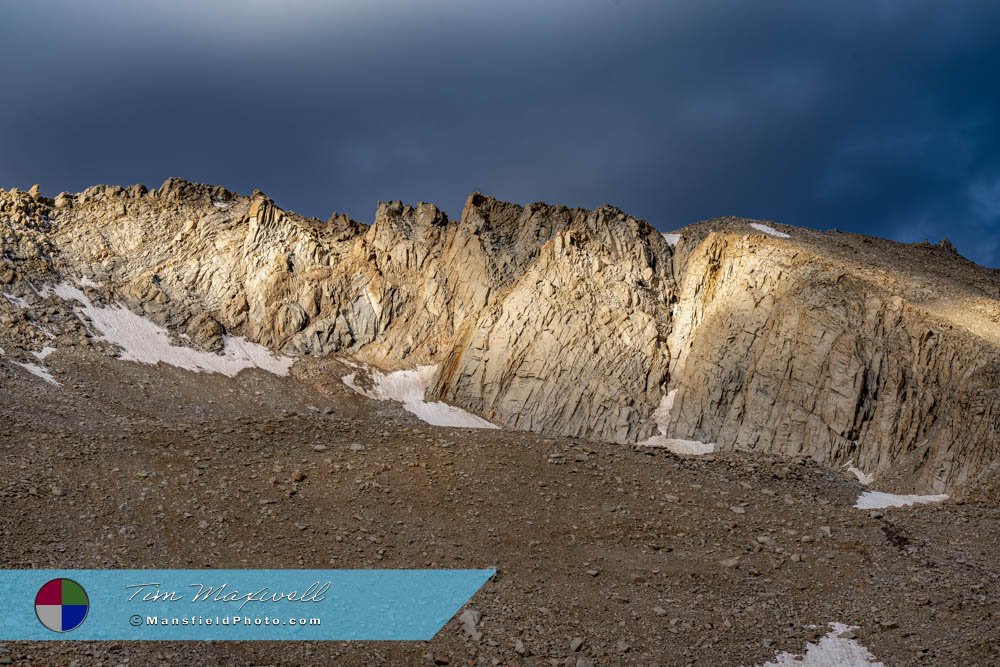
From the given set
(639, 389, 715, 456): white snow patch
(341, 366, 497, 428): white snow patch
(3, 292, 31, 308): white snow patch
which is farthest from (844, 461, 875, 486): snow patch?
(3, 292, 31, 308): white snow patch

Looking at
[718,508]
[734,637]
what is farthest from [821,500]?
[734,637]

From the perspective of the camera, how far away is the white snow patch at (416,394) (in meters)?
65.3

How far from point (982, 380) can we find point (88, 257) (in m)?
70.7

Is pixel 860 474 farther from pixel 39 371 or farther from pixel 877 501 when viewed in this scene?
pixel 39 371

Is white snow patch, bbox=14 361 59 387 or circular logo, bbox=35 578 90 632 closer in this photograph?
circular logo, bbox=35 578 90 632

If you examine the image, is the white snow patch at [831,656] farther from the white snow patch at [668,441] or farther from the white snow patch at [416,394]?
the white snow patch at [416,394]

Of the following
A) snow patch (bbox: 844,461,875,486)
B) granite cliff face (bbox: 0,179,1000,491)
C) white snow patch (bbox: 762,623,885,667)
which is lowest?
white snow patch (bbox: 762,623,885,667)

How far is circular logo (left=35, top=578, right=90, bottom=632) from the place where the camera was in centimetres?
1698

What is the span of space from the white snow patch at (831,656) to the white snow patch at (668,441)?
118 feet

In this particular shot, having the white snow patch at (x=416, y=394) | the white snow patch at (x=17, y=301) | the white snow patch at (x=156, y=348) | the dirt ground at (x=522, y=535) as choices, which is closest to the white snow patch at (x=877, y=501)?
the dirt ground at (x=522, y=535)
